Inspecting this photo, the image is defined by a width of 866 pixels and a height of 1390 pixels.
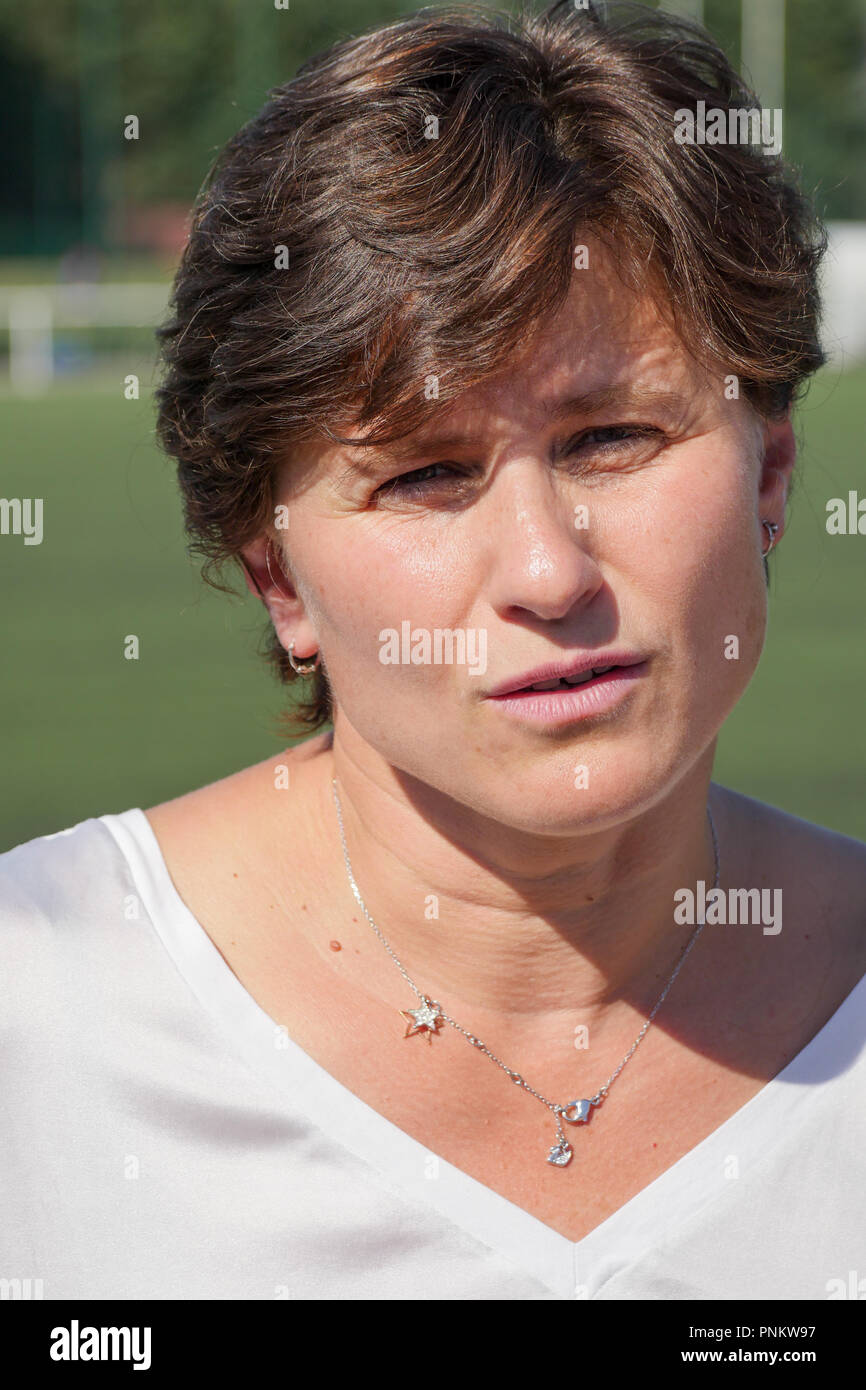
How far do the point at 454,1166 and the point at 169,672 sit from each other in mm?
7790

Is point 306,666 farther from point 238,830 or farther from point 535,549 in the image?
point 535,549

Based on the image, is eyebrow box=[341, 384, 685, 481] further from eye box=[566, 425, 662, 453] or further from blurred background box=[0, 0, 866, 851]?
blurred background box=[0, 0, 866, 851]

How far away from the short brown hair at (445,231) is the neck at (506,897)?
462 mm

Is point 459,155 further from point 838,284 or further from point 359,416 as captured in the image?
point 838,284

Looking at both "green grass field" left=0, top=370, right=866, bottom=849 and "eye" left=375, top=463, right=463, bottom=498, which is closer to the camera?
"eye" left=375, top=463, right=463, bottom=498

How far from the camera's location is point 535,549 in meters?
1.99

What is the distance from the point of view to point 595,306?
2107mm

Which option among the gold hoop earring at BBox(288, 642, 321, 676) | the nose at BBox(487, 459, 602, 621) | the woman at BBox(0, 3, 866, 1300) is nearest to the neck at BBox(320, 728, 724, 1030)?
the woman at BBox(0, 3, 866, 1300)

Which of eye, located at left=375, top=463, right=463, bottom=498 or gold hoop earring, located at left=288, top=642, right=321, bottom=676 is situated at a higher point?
eye, located at left=375, top=463, right=463, bottom=498

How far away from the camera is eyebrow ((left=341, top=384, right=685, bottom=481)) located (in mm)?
2068

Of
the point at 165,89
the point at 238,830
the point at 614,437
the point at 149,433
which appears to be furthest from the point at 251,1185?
the point at 165,89

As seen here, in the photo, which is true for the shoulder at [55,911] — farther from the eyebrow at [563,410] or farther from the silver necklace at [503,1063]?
the eyebrow at [563,410]

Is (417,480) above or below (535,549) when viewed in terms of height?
above

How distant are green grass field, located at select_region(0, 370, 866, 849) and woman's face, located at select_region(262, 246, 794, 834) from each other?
0.83m
